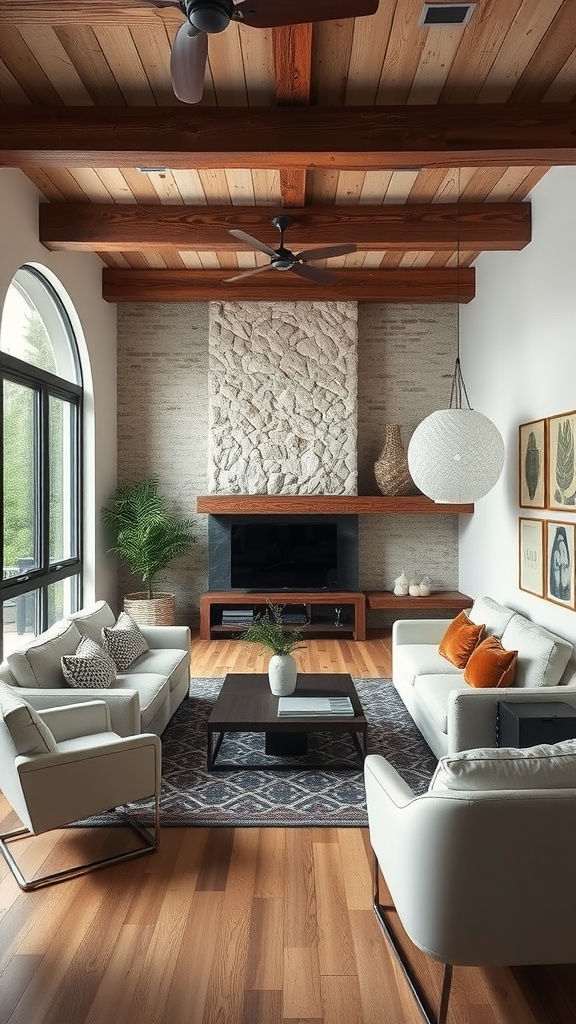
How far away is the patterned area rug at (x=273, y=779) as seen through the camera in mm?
3328

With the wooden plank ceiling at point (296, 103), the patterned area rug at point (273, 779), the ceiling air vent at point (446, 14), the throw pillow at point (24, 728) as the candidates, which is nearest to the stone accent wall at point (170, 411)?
the wooden plank ceiling at point (296, 103)

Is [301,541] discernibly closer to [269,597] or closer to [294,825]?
[269,597]

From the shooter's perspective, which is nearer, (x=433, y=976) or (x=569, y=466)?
(x=433, y=976)

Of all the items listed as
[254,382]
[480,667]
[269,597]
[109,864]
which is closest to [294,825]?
[109,864]

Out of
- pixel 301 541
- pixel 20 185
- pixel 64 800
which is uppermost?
pixel 20 185

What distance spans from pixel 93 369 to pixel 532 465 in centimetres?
388

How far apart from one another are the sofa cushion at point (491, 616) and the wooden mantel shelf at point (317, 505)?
196 centimetres

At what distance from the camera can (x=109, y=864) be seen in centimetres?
290

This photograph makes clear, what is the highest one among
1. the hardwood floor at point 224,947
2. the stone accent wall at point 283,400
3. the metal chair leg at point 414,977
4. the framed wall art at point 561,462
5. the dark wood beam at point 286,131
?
the dark wood beam at point 286,131

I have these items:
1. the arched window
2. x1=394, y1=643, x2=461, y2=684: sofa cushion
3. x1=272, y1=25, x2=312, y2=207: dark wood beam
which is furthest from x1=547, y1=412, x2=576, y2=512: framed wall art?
the arched window

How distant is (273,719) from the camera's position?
3.72 m

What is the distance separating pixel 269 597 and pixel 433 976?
4.87 m

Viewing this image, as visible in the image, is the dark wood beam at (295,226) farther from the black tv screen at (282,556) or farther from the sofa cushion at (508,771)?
the sofa cushion at (508,771)

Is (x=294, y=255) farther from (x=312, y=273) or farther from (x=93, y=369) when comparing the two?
(x=93, y=369)
